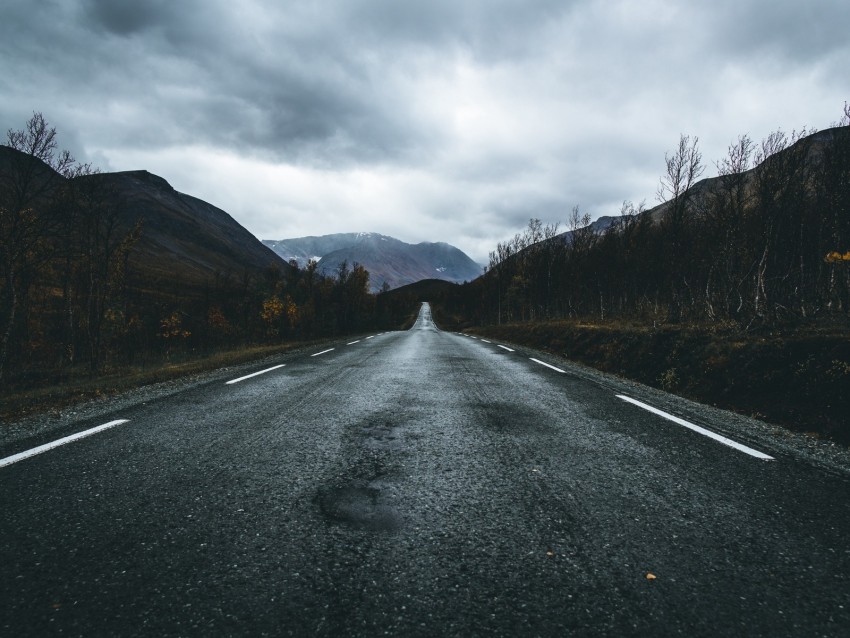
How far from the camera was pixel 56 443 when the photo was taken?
12.3 ft

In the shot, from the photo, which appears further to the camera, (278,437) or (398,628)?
(278,437)

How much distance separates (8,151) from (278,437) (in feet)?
68.3

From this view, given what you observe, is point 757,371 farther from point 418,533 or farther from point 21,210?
point 21,210

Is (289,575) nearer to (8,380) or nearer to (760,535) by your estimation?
(760,535)

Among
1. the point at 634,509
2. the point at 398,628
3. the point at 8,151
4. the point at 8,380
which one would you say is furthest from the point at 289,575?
the point at 8,151

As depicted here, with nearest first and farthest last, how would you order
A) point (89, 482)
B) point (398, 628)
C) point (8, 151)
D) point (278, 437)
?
1. point (398, 628)
2. point (89, 482)
3. point (278, 437)
4. point (8, 151)

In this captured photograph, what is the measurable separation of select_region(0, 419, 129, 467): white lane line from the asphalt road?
0.21 ft

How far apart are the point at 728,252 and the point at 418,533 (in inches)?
858

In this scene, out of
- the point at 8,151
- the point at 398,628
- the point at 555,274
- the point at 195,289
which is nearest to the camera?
the point at 398,628

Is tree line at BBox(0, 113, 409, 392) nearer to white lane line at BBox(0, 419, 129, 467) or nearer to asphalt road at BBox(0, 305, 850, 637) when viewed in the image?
white lane line at BBox(0, 419, 129, 467)

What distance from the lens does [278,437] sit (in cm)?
399

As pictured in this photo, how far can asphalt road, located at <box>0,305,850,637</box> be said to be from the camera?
1586 mm

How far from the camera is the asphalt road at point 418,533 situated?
5.20 ft

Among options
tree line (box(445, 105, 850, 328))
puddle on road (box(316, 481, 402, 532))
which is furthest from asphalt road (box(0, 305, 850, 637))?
tree line (box(445, 105, 850, 328))
